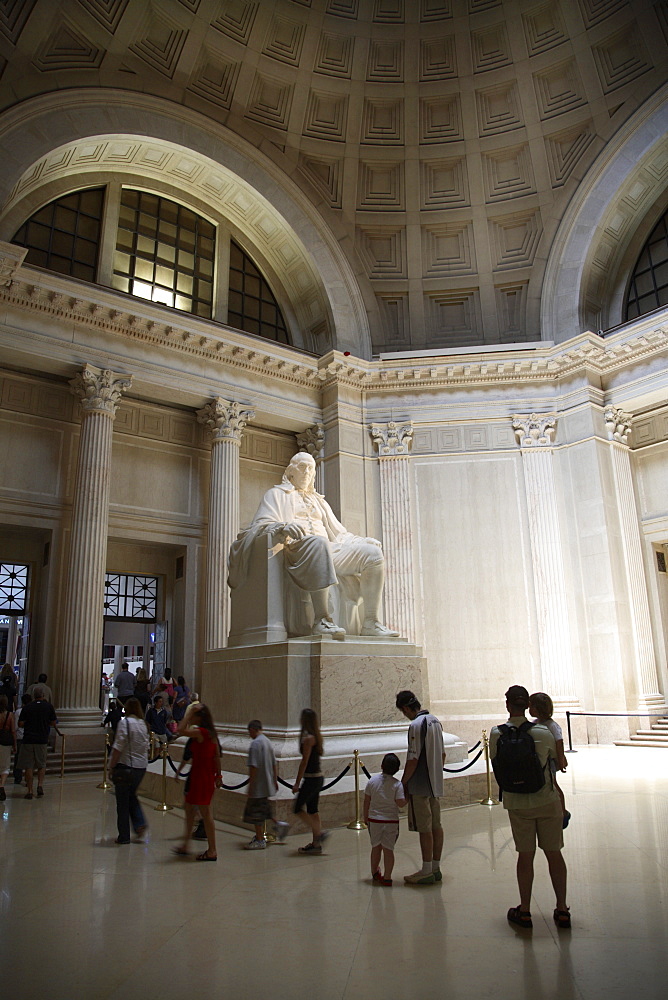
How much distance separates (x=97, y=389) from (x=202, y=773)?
9.29 metres

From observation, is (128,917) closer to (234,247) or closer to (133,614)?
(133,614)

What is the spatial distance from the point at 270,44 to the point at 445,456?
9836mm

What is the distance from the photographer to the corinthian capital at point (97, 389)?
41.6 feet

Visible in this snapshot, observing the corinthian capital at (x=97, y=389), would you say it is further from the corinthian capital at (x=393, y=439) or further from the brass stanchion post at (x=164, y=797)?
the brass stanchion post at (x=164, y=797)

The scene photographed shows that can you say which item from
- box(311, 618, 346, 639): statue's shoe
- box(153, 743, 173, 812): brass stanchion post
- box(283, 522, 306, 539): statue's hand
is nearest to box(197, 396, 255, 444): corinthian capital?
box(283, 522, 306, 539): statue's hand

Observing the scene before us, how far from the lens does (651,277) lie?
50.8 feet

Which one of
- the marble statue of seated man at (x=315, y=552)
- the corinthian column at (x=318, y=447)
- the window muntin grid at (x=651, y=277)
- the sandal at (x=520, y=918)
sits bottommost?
the sandal at (x=520, y=918)

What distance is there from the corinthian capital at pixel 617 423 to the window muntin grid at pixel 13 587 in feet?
41.0

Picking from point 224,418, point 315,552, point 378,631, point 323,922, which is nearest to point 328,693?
point 378,631

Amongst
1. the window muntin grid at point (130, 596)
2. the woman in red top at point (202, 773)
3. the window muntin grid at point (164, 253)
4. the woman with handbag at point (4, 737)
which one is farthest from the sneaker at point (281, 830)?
the window muntin grid at point (164, 253)

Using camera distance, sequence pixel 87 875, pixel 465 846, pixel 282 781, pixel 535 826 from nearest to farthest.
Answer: pixel 535 826
pixel 87 875
pixel 465 846
pixel 282 781

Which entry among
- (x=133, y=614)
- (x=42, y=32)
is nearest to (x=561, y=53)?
(x=42, y=32)

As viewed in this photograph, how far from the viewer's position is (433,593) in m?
15.1

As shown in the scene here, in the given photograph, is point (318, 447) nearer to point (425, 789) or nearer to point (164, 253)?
point (164, 253)
